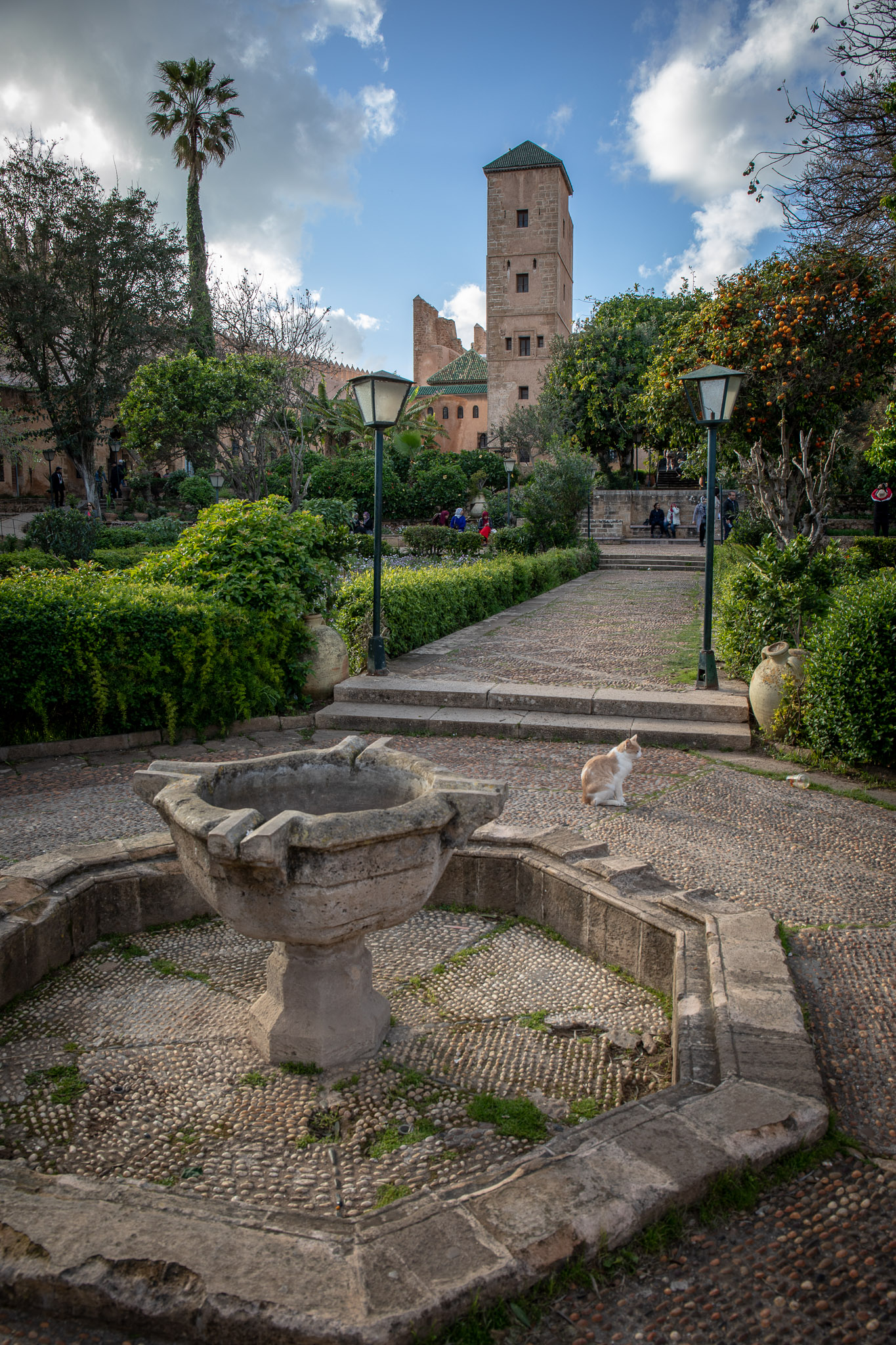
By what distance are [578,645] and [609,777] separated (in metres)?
5.59

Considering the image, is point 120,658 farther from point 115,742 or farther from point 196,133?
point 196,133

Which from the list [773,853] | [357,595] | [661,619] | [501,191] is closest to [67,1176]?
[773,853]

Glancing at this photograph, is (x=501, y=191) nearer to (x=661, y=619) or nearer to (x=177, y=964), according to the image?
(x=661, y=619)

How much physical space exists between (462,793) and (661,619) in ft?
36.3

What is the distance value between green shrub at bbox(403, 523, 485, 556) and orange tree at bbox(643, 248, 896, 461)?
26.6 ft

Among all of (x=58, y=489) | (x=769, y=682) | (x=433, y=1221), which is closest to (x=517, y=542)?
(x=769, y=682)

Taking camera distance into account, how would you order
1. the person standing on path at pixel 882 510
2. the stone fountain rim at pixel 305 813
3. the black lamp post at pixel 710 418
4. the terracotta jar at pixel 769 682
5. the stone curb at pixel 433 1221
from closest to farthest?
the stone curb at pixel 433 1221, the stone fountain rim at pixel 305 813, the terracotta jar at pixel 769 682, the black lamp post at pixel 710 418, the person standing on path at pixel 882 510

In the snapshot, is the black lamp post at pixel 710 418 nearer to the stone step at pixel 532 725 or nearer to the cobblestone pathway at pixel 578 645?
the cobblestone pathway at pixel 578 645

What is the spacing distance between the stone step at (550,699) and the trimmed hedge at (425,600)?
33.8 inches

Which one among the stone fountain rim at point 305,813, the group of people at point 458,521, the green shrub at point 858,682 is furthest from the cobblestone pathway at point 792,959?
the group of people at point 458,521

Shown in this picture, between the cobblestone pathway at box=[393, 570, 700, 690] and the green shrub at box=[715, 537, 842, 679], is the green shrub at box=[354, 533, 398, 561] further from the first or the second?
the green shrub at box=[715, 537, 842, 679]

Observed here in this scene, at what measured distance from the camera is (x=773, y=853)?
167 inches

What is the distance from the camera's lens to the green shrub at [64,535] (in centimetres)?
1802

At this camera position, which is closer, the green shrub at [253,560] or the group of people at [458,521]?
the green shrub at [253,560]
